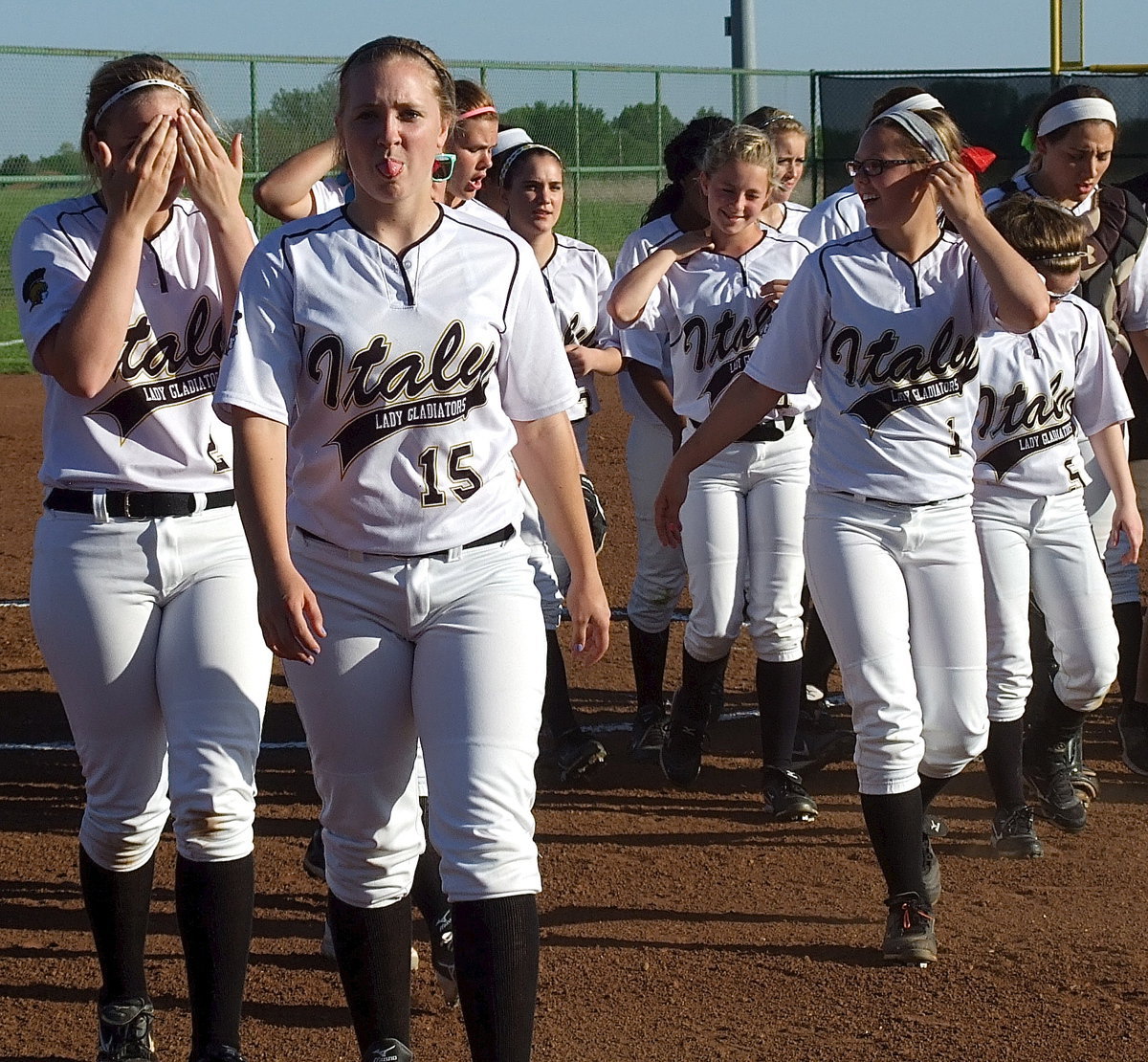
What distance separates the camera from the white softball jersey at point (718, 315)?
5.43 m

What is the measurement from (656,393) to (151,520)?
2902 millimetres

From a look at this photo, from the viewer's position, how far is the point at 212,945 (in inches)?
128

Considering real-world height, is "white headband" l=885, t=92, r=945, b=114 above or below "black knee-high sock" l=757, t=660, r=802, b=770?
above

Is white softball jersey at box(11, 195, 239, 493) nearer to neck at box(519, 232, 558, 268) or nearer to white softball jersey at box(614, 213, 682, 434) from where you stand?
neck at box(519, 232, 558, 268)

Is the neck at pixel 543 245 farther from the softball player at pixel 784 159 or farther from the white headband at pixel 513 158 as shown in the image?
the softball player at pixel 784 159

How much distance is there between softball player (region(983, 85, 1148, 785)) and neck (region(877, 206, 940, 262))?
1093 mm

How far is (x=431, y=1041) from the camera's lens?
12.0ft

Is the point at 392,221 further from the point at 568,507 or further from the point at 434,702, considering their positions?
the point at 434,702

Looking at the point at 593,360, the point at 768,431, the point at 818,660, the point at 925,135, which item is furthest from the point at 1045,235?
the point at 818,660

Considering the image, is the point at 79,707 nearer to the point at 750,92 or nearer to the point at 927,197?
the point at 927,197

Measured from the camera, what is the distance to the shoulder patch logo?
3.34m

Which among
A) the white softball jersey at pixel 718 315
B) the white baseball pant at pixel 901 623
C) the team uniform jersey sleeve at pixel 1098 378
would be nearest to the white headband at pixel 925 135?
the white baseball pant at pixel 901 623

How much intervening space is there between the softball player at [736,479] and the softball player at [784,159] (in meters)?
0.52

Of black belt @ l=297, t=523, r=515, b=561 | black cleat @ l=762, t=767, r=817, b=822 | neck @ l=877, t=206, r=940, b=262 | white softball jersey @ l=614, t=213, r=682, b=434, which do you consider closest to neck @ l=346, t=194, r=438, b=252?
black belt @ l=297, t=523, r=515, b=561
